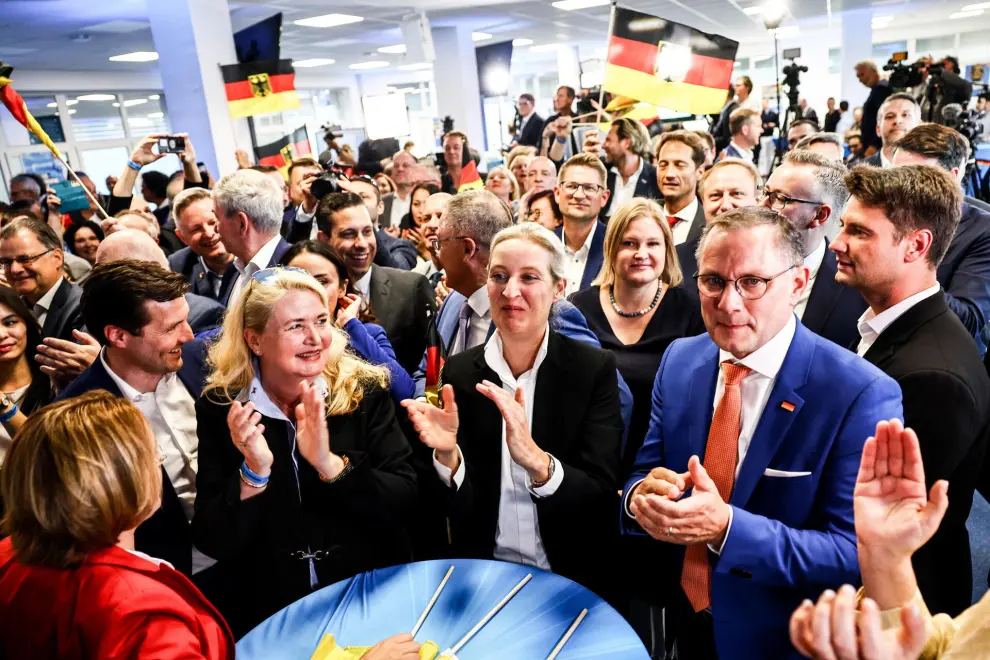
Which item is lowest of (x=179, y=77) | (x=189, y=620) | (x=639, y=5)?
(x=189, y=620)

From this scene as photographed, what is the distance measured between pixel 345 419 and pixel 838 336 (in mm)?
1641

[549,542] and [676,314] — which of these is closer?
[549,542]

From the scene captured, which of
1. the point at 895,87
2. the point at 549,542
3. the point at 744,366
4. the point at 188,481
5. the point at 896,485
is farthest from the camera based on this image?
the point at 895,87

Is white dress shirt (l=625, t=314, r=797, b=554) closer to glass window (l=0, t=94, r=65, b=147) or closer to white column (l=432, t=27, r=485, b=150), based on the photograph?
white column (l=432, t=27, r=485, b=150)

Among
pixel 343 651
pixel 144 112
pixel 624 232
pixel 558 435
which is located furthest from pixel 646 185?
pixel 144 112

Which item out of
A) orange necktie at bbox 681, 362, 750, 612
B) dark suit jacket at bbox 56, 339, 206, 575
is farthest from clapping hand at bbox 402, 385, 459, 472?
dark suit jacket at bbox 56, 339, 206, 575

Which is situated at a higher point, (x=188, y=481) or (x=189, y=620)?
(x=189, y=620)

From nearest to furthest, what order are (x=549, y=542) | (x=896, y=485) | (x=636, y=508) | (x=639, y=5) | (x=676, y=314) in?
(x=896, y=485) < (x=636, y=508) < (x=549, y=542) < (x=676, y=314) < (x=639, y=5)

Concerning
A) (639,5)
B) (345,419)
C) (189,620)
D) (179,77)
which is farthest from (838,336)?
(639,5)

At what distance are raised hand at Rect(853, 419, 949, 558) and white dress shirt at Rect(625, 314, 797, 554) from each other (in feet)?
1.24

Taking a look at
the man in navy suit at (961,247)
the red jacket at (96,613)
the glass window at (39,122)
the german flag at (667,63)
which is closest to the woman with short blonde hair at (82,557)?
the red jacket at (96,613)

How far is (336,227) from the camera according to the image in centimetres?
316

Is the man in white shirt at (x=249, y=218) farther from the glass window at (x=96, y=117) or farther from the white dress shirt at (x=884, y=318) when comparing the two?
the glass window at (x=96, y=117)

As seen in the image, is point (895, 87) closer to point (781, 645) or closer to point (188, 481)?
point (781, 645)
